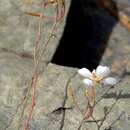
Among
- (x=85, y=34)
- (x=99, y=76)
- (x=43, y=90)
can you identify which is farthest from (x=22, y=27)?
(x=99, y=76)

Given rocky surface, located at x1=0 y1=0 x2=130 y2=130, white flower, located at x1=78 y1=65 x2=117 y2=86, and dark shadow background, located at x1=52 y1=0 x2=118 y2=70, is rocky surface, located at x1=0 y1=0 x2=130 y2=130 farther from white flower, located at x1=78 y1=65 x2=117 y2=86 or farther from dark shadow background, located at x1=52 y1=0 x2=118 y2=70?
white flower, located at x1=78 y1=65 x2=117 y2=86

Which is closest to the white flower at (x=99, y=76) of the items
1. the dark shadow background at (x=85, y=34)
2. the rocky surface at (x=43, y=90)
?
the rocky surface at (x=43, y=90)

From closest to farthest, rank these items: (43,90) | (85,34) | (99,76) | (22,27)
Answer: (99,76) → (43,90) → (22,27) → (85,34)

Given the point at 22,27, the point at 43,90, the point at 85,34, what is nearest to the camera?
the point at 43,90

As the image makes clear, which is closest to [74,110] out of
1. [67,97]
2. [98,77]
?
[67,97]

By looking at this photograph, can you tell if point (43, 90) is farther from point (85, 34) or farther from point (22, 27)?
point (85, 34)

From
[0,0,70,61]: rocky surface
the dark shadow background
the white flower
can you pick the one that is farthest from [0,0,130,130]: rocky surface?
the white flower

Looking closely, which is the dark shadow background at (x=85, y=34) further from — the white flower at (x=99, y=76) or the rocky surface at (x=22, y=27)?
the white flower at (x=99, y=76)

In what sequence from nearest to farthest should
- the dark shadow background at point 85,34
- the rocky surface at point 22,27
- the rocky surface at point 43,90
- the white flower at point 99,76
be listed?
the white flower at point 99,76, the rocky surface at point 43,90, the rocky surface at point 22,27, the dark shadow background at point 85,34
